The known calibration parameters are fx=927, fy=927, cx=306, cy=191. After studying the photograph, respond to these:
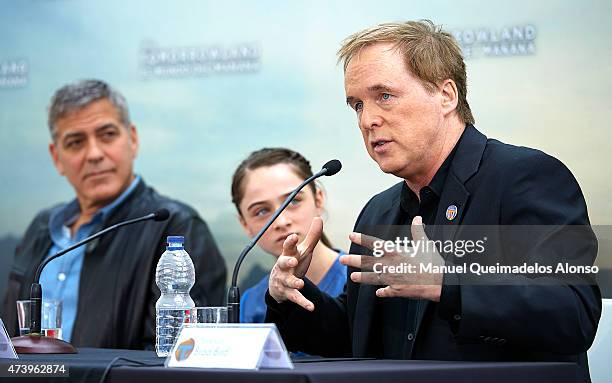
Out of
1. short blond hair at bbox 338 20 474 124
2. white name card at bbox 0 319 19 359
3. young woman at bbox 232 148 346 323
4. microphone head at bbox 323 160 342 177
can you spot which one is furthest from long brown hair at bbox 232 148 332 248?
white name card at bbox 0 319 19 359

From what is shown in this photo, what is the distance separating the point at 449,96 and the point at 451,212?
40 centimetres

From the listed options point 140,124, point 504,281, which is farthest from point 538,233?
point 140,124

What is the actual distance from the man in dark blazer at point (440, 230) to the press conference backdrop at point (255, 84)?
48.5 inches

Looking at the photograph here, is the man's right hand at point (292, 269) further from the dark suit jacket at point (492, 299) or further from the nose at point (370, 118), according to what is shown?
the nose at point (370, 118)

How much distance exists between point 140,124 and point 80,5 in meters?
0.73

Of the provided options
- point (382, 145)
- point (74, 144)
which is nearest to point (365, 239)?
point (382, 145)

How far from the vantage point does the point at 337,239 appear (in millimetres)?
4117

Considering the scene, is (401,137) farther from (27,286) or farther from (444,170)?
(27,286)

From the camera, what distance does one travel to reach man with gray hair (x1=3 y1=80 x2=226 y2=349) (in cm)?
407

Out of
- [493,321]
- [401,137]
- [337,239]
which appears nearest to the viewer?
[493,321]

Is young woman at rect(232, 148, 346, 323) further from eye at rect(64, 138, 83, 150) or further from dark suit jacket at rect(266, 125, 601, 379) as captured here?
eye at rect(64, 138, 83, 150)

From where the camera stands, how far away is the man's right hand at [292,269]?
7.18ft

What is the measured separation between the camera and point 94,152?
456 cm

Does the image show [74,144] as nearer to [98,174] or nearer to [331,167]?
[98,174]
